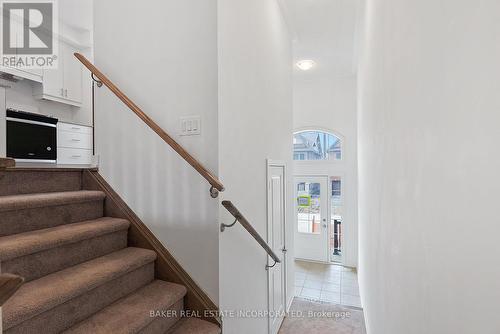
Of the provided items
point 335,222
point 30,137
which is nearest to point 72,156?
point 30,137

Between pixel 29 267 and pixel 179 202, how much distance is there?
87 cm

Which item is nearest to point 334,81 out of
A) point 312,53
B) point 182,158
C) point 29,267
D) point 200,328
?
point 312,53

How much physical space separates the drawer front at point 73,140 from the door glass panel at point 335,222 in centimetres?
482

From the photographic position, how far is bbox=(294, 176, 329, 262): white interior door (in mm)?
5926

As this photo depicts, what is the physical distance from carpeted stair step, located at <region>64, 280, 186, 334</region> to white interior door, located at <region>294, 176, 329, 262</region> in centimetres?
436

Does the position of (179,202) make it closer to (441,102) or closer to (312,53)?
(441,102)

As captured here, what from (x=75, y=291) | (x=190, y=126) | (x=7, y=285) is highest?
(x=190, y=126)

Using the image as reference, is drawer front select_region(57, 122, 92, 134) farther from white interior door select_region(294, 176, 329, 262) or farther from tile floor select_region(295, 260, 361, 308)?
tile floor select_region(295, 260, 361, 308)

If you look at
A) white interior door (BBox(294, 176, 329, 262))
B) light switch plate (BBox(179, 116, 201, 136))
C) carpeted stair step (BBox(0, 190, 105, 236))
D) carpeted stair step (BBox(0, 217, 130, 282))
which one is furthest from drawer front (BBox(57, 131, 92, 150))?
white interior door (BBox(294, 176, 329, 262))

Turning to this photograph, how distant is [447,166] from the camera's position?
66 centimetres

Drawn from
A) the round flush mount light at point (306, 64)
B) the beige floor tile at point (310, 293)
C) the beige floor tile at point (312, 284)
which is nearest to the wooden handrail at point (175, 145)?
the beige floor tile at point (310, 293)

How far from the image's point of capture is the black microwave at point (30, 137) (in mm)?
3367

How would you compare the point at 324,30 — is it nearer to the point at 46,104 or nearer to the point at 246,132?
the point at 246,132

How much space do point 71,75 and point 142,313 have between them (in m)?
4.56
